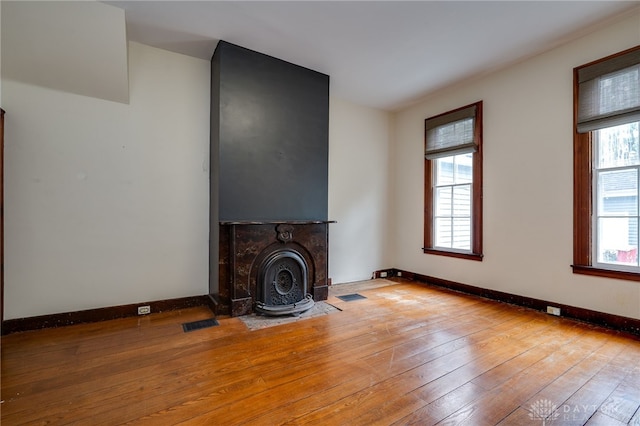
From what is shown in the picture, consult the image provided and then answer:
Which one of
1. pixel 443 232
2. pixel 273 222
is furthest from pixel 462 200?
pixel 273 222

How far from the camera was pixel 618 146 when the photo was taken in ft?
8.96

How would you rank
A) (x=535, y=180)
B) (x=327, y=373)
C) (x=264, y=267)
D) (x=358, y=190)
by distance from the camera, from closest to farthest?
1. (x=327, y=373)
2. (x=264, y=267)
3. (x=535, y=180)
4. (x=358, y=190)

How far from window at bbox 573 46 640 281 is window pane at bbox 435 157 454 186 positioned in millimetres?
1519

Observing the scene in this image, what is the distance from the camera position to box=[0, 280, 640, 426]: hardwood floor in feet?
5.11

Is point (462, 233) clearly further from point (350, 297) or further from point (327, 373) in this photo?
point (327, 373)

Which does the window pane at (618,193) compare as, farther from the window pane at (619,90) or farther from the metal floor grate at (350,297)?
the metal floor grate at (350,297)

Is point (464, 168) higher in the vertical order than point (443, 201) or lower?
higher

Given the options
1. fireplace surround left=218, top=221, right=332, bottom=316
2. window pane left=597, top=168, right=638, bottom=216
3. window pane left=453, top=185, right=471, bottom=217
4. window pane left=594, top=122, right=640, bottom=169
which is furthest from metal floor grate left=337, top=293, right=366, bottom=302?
window pane left=594, top=122, right=640, bottom=169

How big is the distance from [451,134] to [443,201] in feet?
3.30

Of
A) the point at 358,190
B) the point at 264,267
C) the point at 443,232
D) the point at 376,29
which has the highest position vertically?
the point at 376,29

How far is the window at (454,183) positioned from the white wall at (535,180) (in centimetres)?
13

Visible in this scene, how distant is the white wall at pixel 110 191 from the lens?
2.55 meters

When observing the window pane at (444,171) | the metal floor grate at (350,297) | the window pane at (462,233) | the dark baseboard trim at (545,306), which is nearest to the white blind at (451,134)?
the window pane at (444,171)
